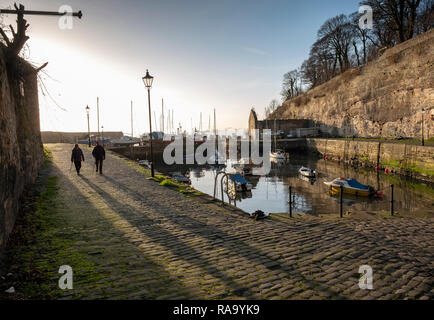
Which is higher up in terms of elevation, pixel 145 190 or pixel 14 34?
pixel 14 34

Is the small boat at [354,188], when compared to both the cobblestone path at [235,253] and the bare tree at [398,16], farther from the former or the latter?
the bare tree at [398,16]

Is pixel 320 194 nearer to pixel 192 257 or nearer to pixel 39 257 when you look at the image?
pixel 192 257

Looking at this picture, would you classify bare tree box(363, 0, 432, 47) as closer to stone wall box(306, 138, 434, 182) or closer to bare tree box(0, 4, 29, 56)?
stone wall box(306, 138, 434, 182)

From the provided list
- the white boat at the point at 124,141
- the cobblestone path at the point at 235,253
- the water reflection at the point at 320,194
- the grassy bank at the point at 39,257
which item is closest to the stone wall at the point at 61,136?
the white boat at the point at 124,141

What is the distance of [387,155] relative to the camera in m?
30.8

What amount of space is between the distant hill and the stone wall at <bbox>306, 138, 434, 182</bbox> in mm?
5559

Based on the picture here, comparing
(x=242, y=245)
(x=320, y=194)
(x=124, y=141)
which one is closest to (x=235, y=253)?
(x=242, y=245)

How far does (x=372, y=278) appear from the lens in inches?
166

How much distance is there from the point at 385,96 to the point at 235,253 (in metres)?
44.8

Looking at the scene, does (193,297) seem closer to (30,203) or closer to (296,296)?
(296,296)

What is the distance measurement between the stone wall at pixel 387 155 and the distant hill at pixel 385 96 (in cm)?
556

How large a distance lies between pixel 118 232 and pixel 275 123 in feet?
191

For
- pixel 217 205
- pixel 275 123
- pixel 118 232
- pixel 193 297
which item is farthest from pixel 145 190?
pixel 275 123

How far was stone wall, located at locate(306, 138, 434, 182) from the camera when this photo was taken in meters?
24.6
